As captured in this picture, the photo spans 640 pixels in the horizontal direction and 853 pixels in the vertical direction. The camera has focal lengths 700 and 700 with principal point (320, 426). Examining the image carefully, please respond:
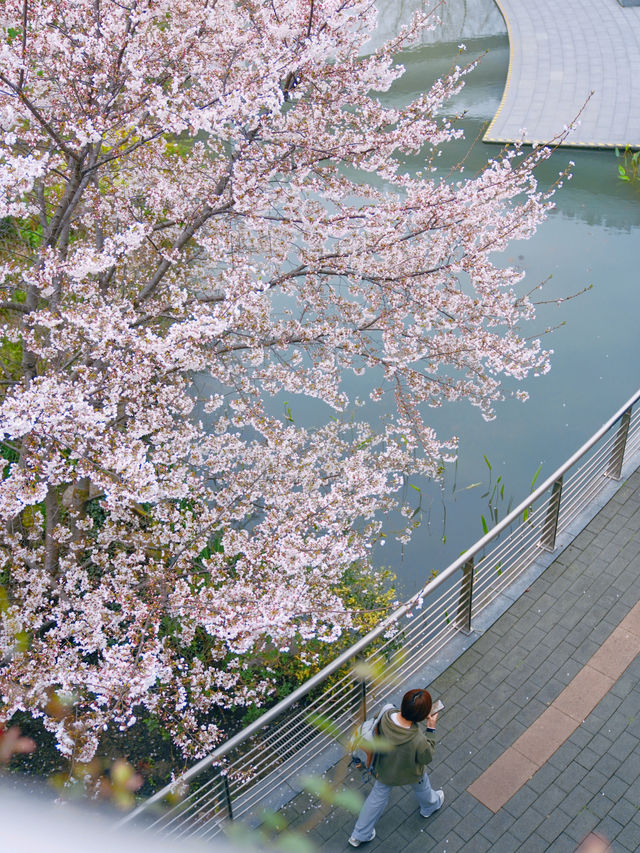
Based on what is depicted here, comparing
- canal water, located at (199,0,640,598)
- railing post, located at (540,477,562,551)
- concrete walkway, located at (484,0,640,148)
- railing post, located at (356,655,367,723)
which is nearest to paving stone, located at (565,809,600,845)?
railing post, located at (356,655,367,723)

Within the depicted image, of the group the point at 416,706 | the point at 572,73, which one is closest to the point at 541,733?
the point at 416,706

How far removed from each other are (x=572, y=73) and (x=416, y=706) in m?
23.3

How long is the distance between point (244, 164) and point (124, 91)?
1248 mm

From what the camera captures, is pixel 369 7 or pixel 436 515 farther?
pixel 436 515

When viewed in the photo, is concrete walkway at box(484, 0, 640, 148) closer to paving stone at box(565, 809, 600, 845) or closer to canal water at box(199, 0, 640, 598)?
canal water at box(199, 0, 640, 598)

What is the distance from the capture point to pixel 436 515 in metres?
10.3

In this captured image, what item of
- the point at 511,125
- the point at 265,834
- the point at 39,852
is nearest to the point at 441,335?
the point at 265,834

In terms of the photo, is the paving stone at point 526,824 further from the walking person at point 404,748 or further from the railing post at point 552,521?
the railing post at point 552,521

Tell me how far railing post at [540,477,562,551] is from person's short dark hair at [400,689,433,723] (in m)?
2.75

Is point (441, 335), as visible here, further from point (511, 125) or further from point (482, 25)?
point (482, 25)

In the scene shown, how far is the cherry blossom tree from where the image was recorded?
5.50 m

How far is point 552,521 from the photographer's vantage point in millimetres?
6453

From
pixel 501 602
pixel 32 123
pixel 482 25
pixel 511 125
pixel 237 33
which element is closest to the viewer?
pixel 501 602

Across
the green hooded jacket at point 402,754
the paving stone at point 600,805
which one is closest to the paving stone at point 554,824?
the paving stone at point 600,805
